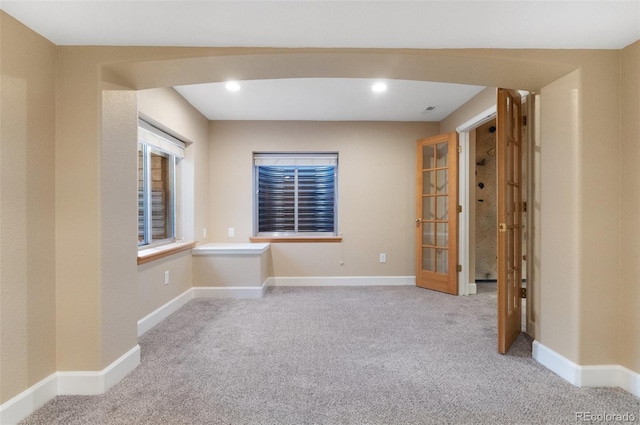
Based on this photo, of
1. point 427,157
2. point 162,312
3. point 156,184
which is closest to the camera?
point 162,312

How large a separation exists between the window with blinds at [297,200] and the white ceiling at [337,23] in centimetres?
263

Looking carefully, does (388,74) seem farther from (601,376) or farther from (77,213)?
(601,376)

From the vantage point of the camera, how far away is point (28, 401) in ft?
4.91

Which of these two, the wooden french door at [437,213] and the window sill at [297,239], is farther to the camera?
the window sill at [297,239]

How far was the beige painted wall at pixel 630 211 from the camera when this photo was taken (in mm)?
1669

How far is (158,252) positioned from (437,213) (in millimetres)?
3326

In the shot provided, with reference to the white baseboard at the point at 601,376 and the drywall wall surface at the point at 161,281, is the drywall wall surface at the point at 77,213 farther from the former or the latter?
the white baseboard at the point at 601,376

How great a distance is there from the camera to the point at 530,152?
91.0 inches

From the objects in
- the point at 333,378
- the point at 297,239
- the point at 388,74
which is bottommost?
the point at 333,378

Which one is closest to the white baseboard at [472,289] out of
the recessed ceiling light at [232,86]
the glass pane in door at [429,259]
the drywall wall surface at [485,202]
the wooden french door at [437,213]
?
the wooden french door at [437,213]

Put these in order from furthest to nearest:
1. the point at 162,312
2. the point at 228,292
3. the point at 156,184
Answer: the point at 228,292 < the point at 156,184 < the point at 162,312

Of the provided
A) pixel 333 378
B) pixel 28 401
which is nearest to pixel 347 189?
pixel 333 378

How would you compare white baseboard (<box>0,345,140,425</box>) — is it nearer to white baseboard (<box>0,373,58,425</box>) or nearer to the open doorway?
white baseboard (<box>0,373,58,425</box>)

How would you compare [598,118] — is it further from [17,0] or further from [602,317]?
[17,0]
